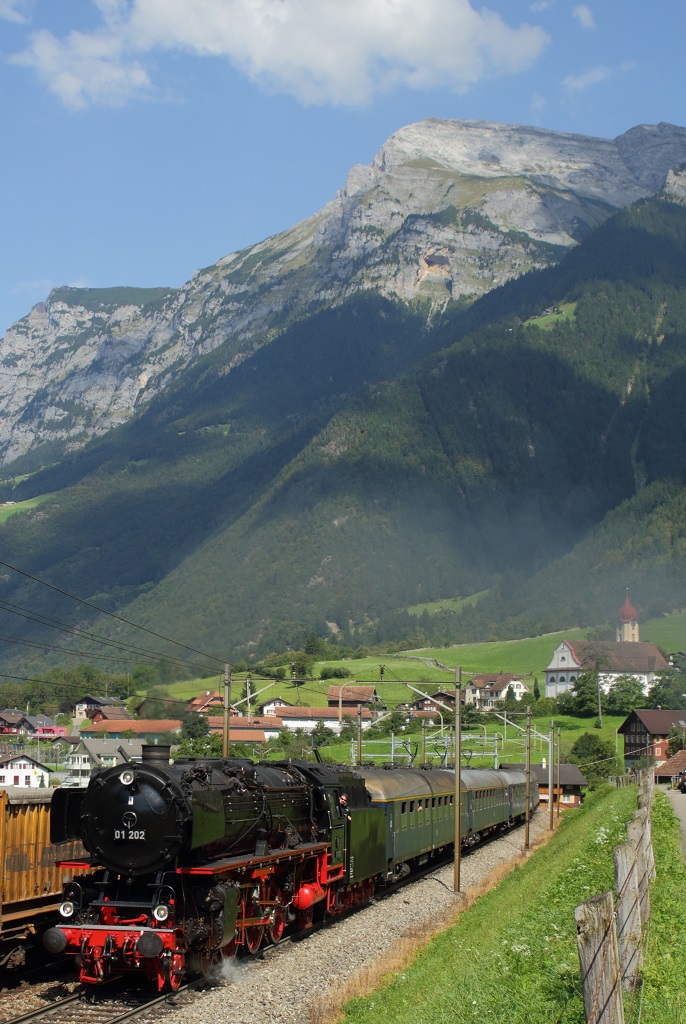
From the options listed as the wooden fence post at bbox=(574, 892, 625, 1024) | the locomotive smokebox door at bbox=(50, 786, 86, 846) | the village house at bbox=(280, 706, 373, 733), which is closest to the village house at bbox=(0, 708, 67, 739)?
the village house at bbox=(280, 706, 373, 733)

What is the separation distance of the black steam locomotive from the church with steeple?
150m

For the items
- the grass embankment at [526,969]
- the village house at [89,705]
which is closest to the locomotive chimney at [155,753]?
the grass embankment at [526,969]

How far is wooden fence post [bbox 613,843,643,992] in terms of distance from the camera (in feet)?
38.8

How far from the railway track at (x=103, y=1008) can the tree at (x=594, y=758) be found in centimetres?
9778

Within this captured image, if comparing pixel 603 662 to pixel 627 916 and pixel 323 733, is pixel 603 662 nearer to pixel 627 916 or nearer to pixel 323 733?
pixel 323 733

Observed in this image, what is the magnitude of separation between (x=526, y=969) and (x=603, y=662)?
6600 inches

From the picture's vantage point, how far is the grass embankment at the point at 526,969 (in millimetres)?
13914

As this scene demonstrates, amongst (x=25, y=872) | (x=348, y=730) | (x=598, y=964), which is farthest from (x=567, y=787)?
(x=598, y=964)

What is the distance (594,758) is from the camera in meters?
118

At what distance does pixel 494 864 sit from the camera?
47.1m

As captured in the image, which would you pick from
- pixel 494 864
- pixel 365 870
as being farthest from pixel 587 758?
pixel 365 870

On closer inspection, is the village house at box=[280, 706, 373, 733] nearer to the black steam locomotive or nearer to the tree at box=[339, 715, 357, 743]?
the tree at box=[339, 715, 357, 743]

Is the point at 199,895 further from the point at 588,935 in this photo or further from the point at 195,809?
the point at 588,935

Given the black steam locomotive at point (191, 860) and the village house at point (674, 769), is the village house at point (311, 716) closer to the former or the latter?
the village house at point (674, 769)
